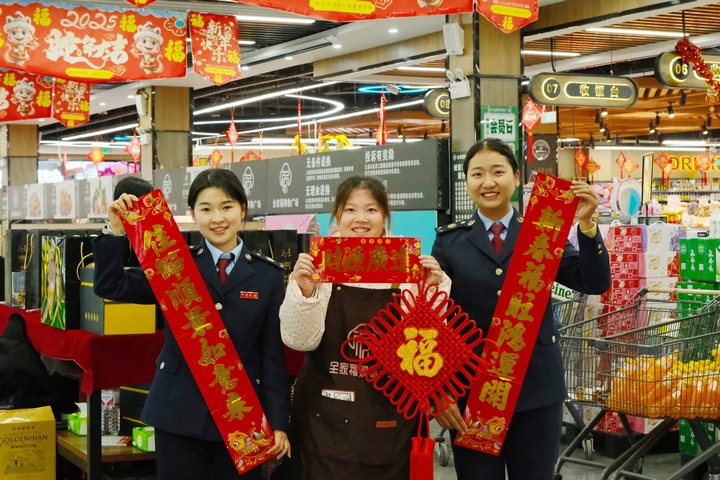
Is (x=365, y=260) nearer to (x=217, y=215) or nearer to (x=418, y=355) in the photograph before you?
(x=418, y=355)

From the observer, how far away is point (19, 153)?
57.8ft

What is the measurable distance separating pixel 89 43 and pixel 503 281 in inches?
205

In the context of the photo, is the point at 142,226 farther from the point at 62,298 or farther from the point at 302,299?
the point at 62,298

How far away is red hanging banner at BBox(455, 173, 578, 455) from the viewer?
2449mm

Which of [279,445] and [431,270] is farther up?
[431,270]

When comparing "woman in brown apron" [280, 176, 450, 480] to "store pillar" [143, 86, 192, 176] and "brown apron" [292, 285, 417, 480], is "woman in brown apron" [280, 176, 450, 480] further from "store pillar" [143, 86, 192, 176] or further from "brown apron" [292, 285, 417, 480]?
"store pillar" [143, 86, 192, 176]

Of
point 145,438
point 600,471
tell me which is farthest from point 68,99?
point 600,471

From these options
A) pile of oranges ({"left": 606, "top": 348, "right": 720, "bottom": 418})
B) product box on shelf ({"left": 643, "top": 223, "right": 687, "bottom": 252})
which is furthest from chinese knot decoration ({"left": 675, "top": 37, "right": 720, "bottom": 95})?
pile of oranges ({"left": 606, "top": 348, "right": 720, "bottom": 418})

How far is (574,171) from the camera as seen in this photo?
79.4 ft

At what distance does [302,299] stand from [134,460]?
2.09m

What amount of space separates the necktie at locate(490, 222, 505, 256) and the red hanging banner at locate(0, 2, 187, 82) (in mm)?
4872

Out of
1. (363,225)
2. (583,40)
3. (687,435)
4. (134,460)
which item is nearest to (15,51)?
(134,460)

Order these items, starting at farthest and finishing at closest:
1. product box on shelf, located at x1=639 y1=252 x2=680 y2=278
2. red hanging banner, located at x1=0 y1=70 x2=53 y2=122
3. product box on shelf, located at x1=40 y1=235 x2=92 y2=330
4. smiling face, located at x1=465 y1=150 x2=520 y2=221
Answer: red hanging banner, located at x1=0 y1=70 x2=53 y2=122, product box on shelf, located at x1=639 y1=252 x2=680 y2=278, product box on shelf, located at x1=40 y1=235 x2=92 y2=330, smiling face, located at x1=465 y1=150 x2=520 y2=221

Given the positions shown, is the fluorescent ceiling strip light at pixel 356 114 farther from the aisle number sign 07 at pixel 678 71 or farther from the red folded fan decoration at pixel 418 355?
the red folded fan decoration at pixel 418 355
